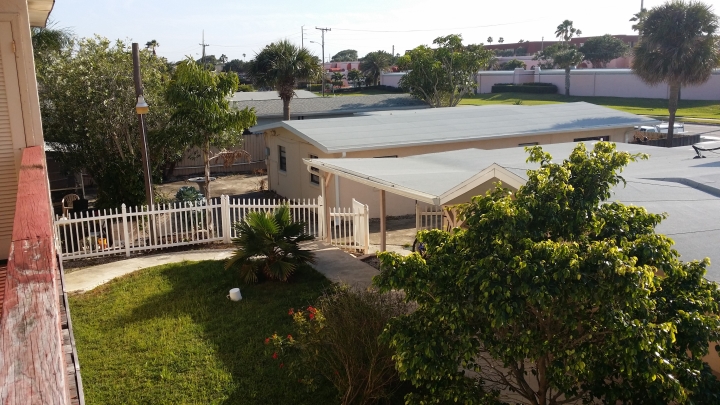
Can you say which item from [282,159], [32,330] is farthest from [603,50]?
[32,330]

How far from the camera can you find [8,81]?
4.76 metres

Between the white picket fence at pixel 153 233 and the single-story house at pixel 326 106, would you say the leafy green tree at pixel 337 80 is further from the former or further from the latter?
the white picket fence at pixel 153 233

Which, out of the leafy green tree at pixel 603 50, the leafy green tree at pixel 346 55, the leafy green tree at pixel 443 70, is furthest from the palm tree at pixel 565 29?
the leafy green tree at pixel 346 55

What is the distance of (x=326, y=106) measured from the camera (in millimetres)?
32938

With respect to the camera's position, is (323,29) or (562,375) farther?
(323,29)

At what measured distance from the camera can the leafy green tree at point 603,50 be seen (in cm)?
8338

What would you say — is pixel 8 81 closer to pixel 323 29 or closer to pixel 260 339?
pixel 260 339

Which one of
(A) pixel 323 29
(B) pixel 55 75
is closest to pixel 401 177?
(B) pixel 55 75

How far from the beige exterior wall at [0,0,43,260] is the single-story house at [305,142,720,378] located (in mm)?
6226

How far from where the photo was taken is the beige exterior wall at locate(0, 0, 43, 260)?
4676mm

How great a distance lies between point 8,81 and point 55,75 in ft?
51.5

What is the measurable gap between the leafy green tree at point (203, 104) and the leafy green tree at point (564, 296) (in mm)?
12157

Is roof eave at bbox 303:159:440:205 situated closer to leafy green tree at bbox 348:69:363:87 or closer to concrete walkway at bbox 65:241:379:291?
concrete walkway at bbox 65:241:379:291

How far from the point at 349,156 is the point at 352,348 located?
12265mm
